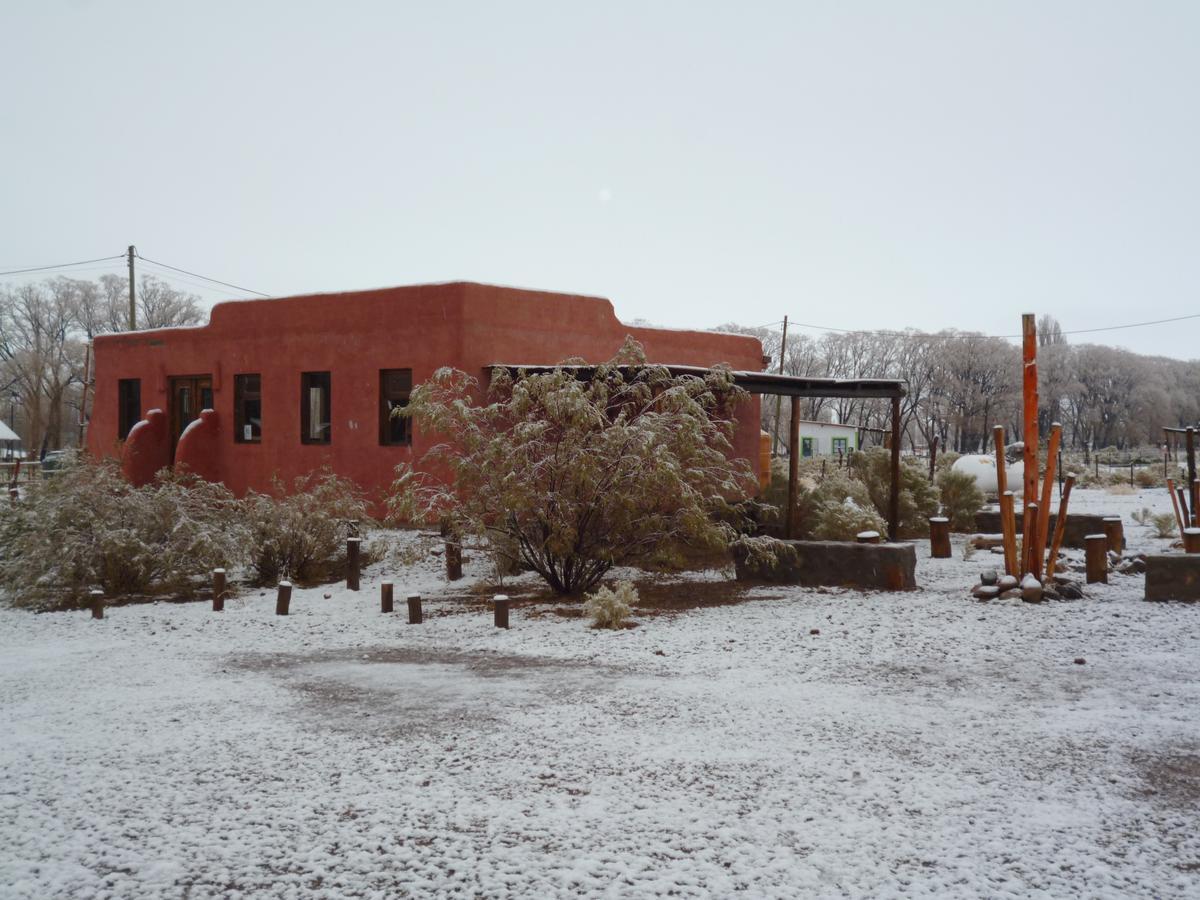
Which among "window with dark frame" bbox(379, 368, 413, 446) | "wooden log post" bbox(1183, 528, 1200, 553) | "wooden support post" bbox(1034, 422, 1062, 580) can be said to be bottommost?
"wooden log post" bbox(1183, 528, 1200, 553)

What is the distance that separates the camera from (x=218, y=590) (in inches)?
412

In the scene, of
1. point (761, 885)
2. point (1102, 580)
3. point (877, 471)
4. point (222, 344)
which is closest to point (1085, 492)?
point (877, 471)

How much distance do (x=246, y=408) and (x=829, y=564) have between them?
12.3 meters

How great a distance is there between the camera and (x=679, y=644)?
27.1 ft

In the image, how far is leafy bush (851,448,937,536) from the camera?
16516mm

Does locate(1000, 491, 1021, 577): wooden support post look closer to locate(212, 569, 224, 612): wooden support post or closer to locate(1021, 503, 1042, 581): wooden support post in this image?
locate(1021, 503, 1042, 581): wooden support post

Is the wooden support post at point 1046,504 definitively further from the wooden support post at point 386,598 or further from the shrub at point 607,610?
the wooden support post at point 386,598

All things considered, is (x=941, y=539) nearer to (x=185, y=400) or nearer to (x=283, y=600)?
(x=283, y=600)

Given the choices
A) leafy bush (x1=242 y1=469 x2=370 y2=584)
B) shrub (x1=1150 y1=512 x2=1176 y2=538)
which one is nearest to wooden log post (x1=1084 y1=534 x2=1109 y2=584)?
shrub (x1=1150 y1=512 x2=1176 y2=538)

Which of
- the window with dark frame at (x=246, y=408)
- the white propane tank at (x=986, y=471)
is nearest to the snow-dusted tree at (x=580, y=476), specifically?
the window with dark frame at (x=246, y=408)

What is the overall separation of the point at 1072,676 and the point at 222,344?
16.5 meters

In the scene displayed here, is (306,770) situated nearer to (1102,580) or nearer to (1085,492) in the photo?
(1102,580)

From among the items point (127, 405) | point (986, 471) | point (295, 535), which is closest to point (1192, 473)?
point (986, 471)

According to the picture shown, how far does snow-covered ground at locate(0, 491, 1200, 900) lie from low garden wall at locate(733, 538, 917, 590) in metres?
2.12
